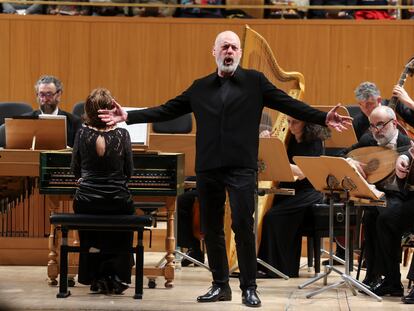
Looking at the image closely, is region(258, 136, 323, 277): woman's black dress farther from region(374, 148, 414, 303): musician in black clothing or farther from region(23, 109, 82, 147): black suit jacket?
region(23, 109, 82, 147): black suit jacket

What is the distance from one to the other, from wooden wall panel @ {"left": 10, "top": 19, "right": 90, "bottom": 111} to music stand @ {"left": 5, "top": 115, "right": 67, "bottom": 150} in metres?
2.94

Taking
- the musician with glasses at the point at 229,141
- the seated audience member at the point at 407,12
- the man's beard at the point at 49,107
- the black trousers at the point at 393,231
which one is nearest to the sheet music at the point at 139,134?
the musician with glasses at the point at 229,141

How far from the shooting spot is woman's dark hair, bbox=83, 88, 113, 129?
5469 millimetres

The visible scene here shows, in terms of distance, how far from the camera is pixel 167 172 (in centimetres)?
590

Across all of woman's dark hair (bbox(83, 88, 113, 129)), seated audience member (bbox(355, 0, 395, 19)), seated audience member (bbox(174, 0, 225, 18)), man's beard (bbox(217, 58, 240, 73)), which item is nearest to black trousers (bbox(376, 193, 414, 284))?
man's beard (bbox(217, 58, 240, 73))

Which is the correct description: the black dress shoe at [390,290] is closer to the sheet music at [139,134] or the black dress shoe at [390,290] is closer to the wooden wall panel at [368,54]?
the sheet music at [139,134]

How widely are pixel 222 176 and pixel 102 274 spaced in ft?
3.65

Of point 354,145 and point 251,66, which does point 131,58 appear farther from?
point 354,145

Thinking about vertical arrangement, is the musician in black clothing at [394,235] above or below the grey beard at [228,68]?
below

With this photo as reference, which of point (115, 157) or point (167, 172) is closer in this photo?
point (115, 157)

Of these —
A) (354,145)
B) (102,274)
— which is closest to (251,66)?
(354,145)

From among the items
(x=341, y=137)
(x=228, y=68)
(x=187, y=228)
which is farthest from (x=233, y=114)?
(x=187, y=228)

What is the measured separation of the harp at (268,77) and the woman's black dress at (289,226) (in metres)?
0.11

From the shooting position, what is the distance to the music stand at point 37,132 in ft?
21.2
